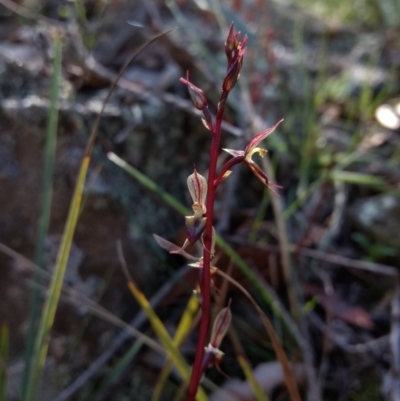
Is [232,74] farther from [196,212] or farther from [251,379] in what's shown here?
[251,379]

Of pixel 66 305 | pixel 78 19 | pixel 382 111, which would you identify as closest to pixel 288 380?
pixel 66 305

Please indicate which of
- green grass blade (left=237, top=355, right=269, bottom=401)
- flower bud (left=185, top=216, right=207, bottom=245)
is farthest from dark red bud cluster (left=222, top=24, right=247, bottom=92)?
green grass blade (left=237, top=355, right=269, bottom=401)

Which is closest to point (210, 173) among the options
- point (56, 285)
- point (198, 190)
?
point (198, 190)

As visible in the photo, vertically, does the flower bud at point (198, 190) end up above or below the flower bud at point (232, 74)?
below

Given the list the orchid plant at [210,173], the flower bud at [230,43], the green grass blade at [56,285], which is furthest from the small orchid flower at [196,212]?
the green grass blade at [56,285]

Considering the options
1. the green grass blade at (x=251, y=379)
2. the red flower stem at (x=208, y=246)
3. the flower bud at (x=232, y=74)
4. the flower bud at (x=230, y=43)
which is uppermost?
the flower bud at (x=230, y=43)

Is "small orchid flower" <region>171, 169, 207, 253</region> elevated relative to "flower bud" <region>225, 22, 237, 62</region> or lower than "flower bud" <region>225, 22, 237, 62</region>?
lower

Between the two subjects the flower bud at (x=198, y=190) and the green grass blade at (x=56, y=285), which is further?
the green grass blade at (x=56, y=285)

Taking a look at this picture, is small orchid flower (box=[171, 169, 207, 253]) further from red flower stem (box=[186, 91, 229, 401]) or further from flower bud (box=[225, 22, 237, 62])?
flower bud (box=[225, 22, 237, 62])

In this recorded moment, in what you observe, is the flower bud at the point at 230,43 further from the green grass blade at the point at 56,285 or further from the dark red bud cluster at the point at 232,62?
the green grass blade at the point at 56,285

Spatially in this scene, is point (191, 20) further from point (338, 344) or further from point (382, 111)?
point (338, 344)

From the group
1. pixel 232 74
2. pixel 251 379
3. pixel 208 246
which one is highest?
pixel 232 74
